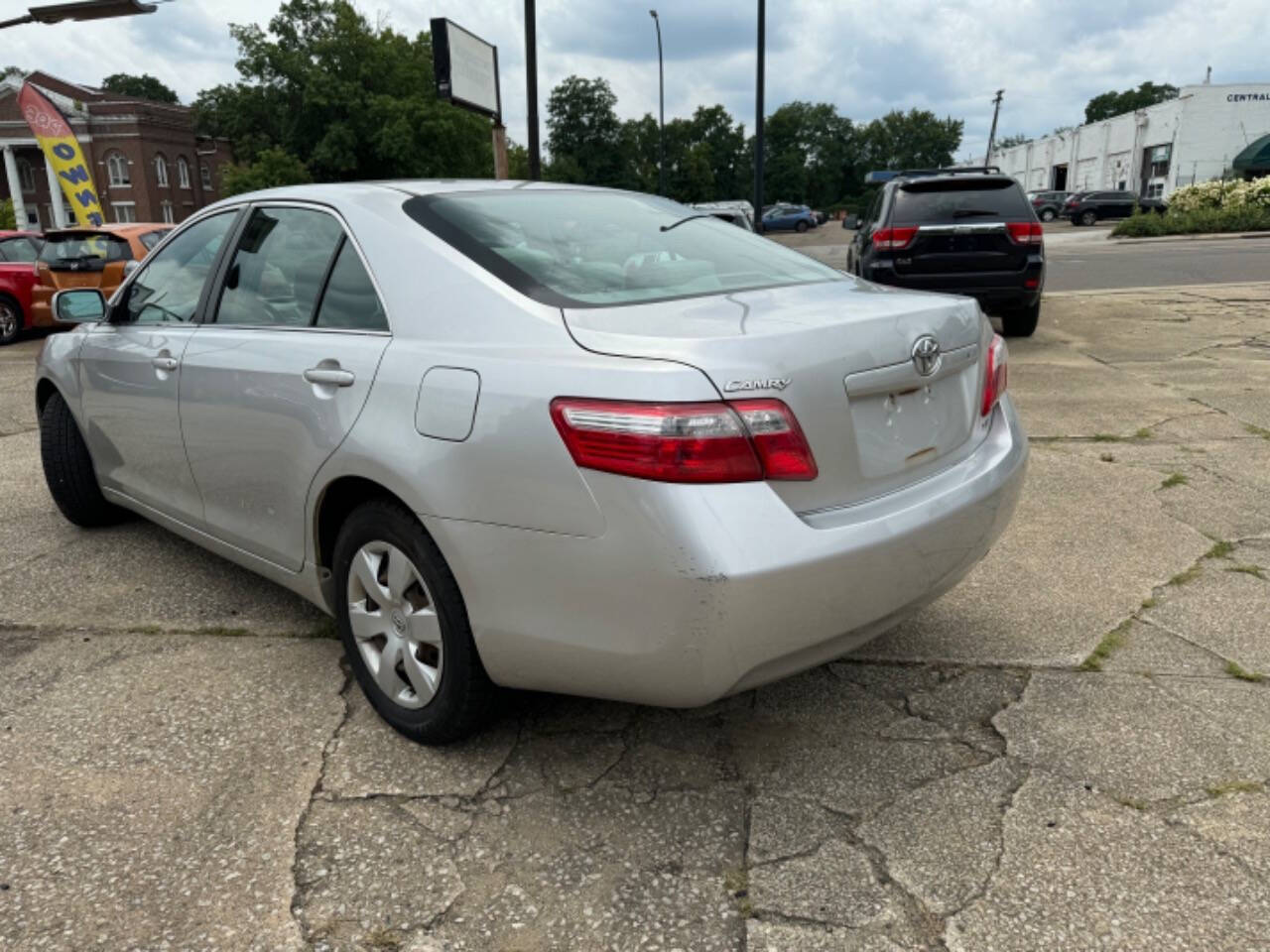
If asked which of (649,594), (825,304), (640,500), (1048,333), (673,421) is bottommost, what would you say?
(1048,333)

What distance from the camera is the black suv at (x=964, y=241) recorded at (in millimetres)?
9023

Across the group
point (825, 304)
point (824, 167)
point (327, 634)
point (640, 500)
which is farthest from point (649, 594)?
point (824, 167)

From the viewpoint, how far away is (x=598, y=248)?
283cm

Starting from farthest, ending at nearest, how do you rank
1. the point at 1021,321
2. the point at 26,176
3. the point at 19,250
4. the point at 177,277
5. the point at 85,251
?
the point at 26,176 < the point at 19,250 < the point at 85,251 < the point at 1021,321 < the point at 177,277

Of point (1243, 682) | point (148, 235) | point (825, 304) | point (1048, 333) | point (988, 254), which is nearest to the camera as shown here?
point (825, 304)

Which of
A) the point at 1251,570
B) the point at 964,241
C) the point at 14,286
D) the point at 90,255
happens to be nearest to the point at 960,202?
the point at 964,241

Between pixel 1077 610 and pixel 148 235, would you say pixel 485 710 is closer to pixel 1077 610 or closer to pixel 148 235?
pixel 1077 610

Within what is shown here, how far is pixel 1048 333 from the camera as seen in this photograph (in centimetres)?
1051

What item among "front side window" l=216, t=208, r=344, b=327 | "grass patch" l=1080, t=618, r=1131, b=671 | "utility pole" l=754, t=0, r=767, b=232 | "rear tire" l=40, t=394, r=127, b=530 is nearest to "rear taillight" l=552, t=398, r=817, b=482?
"front side window" l=216, t=208, r=344, b=327

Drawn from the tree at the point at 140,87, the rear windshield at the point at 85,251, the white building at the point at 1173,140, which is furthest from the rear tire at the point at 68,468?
the tree at the point at 140,87

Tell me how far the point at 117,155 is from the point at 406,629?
231ft

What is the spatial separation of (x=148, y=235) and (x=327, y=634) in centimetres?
1064

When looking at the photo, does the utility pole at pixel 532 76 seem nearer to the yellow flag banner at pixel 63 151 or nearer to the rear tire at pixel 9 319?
the rear tire at pixel 9 319

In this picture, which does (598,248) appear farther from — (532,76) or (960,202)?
(532,76)
